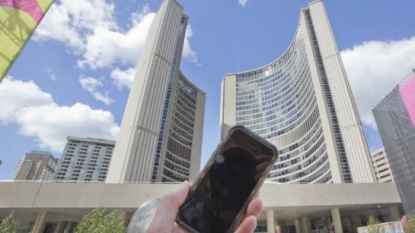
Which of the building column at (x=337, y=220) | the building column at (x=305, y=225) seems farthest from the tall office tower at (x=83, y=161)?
the building column at (x=337, y=220)

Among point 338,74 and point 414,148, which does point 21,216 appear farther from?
point 338,74

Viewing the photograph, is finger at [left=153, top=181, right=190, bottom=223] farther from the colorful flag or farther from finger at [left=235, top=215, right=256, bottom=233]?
the colorful flag

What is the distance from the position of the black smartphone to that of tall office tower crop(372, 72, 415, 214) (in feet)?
85.6

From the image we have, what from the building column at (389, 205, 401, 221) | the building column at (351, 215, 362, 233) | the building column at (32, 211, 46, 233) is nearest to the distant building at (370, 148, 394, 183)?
the building column at (351, 215, 362, 233)

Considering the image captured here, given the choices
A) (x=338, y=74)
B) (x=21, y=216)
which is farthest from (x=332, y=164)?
(x=21, y=216)

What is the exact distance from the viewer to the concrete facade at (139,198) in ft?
70.1

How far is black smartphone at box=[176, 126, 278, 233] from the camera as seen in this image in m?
1.61

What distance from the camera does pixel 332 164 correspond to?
145 feet

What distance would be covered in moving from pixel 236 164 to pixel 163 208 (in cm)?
63

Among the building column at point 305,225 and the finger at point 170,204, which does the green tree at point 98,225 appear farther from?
the building column at point 305,225

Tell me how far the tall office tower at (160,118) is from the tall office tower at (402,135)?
34692mm

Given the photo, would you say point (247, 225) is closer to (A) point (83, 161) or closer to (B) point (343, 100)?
(B) point (343, 100)

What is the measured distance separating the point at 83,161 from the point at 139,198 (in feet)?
368

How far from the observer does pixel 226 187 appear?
5.78ft
